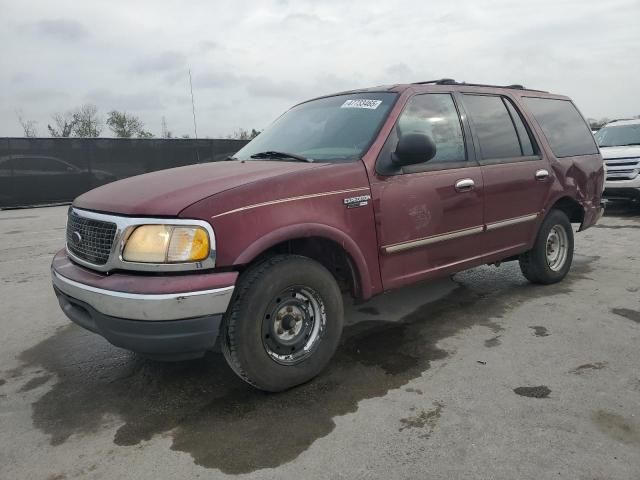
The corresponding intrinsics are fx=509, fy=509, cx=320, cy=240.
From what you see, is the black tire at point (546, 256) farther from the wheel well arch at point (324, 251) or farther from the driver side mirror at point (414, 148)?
the wheel well arch at point (324, 251)

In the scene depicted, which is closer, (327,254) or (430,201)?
(327,254)

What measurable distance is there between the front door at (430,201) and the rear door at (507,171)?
0.17 meters

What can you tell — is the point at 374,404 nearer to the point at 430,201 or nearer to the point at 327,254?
the point at 327,254

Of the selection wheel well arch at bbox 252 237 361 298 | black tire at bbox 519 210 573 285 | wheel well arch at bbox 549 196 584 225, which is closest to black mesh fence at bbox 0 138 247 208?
wheel well arch at bbox 549 196 584 225

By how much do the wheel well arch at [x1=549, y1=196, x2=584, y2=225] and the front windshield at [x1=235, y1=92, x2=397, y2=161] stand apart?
2336mm

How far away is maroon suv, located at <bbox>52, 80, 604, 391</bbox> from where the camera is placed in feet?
8.69

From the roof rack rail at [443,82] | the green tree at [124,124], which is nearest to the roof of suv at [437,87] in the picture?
the roof rack rail at [443,82]

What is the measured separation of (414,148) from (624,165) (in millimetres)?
8402

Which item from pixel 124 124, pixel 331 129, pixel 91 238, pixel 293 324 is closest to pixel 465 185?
pixel 331 129

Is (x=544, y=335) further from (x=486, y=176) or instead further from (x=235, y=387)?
(x=235, y=387)

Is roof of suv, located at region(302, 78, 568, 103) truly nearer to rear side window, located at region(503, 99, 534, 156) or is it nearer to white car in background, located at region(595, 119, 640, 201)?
rear side window, located at region(503, 99, 534, 156)

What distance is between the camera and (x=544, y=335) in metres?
3.83

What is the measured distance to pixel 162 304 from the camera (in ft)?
8.37

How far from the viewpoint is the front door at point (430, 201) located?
11.3 feet
